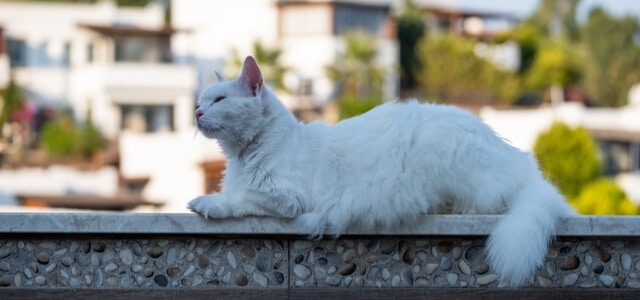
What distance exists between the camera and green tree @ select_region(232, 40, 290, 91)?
2146 inches

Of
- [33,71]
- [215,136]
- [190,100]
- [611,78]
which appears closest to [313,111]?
[190,100]

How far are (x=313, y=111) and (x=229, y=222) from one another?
160 feet

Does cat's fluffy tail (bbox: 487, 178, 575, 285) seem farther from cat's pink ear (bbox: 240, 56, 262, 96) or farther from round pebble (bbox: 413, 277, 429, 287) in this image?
cat's pink ear (bbox: 240, 56, 262, 96)

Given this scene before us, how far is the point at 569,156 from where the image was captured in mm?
42062

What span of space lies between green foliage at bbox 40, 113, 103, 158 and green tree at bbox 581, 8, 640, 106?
37.4 meters

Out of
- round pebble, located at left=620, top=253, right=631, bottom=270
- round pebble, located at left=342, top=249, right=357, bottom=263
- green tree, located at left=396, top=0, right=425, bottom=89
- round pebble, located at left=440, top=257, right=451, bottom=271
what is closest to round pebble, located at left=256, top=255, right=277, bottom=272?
round pebble, located at left=342, top=249, right=357, bottom=263

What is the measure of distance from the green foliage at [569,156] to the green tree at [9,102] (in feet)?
69.2

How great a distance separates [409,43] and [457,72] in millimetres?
5039

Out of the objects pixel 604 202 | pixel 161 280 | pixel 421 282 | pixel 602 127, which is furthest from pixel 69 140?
pixel 421 282

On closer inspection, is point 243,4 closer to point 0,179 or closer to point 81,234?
point 0,179

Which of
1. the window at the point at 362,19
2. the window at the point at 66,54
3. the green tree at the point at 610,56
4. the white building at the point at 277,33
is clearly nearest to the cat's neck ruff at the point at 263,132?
the white building at the point at 277,33

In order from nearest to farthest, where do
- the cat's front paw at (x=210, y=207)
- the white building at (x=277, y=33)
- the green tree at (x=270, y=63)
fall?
1. the cat's front paw at (x=210, y=207)
2. the green tree at (x=270, y=63)
3. the white building at (x=277, y=33)

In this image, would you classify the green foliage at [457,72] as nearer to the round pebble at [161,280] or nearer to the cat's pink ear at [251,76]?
the cat's pink ear at [251,76]

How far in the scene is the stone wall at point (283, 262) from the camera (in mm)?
5441
